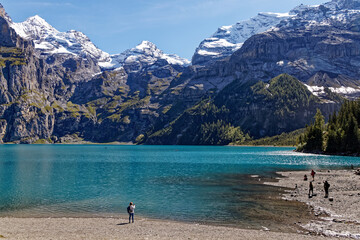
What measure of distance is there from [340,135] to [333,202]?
4855 inches

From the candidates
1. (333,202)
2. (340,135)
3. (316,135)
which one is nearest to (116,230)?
(333,202)

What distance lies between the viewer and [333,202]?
51.7m

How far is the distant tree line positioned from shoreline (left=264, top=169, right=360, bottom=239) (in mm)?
82632

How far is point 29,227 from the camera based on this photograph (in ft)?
133

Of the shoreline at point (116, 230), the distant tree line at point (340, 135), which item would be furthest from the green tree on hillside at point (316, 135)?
the shoreline at point (116, 230)

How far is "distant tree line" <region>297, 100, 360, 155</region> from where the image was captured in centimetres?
15389

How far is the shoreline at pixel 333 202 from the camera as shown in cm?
3719

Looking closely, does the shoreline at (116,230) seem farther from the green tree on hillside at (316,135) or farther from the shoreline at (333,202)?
the green tree on hillside at (316,135)

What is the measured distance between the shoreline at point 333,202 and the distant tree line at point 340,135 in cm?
8263

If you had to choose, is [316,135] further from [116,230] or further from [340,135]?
[116,230]

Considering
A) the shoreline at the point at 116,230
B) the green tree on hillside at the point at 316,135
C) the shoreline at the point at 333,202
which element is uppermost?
the green tree on hillside at the point at 316,135

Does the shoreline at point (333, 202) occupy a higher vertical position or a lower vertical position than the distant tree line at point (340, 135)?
lower

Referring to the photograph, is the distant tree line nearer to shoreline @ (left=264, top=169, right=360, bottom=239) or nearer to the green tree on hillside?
the green tree on hillside

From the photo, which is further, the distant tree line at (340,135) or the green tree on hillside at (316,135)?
the green tree on hillside at (316,135)
